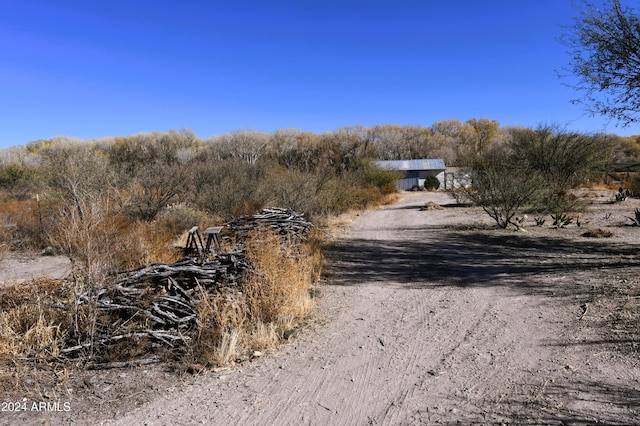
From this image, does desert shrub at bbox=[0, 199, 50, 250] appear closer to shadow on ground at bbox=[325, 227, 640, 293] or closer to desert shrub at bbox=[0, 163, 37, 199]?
desert shrub at bbox=[0, 163, 37, 199]

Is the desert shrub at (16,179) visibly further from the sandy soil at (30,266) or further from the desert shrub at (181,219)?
the desert shrub at (181,219)

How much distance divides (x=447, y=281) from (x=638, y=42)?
20.3 ft

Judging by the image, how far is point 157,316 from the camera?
4.98m

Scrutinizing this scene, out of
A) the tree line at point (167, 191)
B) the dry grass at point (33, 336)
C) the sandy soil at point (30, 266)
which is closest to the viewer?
the dry grass at point (33, 336)

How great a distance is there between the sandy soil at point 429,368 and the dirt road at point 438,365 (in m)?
0.02

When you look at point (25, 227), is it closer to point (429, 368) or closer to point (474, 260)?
point (474, 260)

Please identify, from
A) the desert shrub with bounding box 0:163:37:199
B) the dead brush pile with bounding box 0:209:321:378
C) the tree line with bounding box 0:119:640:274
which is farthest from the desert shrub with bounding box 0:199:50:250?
the dead brush pile with bounding box 0:209:321:378

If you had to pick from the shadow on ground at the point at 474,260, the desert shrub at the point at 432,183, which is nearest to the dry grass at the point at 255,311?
the shadow on ground at the point at 474,260

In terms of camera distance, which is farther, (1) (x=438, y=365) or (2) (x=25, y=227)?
(2) (x=25, y=227)

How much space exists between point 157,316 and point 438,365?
134 inches

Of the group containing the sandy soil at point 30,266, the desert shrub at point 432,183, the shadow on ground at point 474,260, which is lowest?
the sandy soil at point 30,266

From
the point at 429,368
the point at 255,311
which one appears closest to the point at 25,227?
the point at 255,311

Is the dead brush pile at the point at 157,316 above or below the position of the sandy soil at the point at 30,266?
above

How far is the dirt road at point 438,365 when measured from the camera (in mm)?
3354
